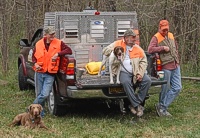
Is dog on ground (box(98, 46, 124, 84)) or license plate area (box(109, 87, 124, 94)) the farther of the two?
license plate area (box(109, 87, 124, 94))

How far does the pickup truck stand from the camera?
7680mm

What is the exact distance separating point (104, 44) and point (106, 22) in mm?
453

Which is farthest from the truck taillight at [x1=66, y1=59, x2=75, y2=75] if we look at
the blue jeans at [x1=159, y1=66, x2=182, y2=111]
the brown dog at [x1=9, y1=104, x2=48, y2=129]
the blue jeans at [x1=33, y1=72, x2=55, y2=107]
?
the blue jeans at [x1=159, y1=66, x2=182, y2=111]

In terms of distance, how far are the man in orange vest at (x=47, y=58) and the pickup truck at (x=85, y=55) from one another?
13 cm

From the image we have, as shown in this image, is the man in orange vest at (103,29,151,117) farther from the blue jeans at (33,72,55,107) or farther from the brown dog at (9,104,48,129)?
the brown dog at (9,104,48,129)

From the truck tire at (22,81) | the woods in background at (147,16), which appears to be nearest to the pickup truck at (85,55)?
the truck tire at (22,81)

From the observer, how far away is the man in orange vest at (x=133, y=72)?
7.62m

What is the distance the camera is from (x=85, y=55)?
9.27 metres

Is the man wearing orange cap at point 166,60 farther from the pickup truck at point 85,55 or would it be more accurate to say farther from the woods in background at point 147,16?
the woods in background at point 147,16

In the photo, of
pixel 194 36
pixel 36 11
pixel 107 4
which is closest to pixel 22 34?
pixel 36 11

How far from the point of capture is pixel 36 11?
1719 centimetres

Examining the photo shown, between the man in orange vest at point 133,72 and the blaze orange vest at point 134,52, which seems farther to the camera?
the blaze orange vest at point 134,52

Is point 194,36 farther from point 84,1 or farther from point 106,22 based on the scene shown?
point 106,22

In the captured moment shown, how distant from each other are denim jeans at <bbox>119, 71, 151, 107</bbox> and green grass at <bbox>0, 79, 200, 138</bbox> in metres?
0.40
